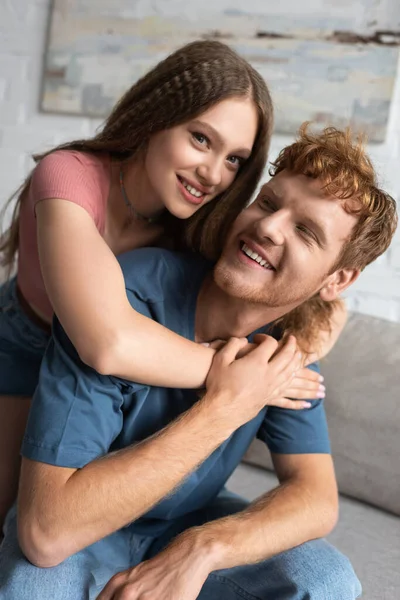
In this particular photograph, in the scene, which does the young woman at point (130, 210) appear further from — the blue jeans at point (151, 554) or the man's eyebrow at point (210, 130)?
the blue jeans at point (151, 554)

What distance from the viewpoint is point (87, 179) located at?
1471 mm

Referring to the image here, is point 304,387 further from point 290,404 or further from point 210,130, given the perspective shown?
Answer: point 210,130

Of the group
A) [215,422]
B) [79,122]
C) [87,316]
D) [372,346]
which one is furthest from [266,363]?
[79,122]

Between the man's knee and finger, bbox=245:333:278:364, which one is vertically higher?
finger, bbox=245:333:278:364

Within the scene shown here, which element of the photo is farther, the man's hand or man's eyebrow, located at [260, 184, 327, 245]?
man's eyebrow, located at [260, 184, 327, 245]

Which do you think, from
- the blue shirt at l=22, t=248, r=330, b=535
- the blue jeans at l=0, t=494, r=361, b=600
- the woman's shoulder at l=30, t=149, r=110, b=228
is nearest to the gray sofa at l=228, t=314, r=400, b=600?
the blue shirt at l=22, t=248, r=330, b=535

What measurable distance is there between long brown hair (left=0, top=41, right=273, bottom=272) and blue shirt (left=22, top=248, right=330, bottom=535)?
0.11 meters

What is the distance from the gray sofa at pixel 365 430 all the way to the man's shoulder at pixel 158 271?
26.3 inches

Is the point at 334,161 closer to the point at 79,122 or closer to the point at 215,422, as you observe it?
the point at 215,422

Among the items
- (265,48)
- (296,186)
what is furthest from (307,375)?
(265,48)

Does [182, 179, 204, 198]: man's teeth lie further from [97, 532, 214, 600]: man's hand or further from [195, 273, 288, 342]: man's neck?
[97, 532, 214, 600]: man's hand

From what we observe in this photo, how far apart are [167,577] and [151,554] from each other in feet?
0.96

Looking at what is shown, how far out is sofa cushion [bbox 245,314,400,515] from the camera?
77.0 inches

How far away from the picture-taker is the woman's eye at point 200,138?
1500 mm
